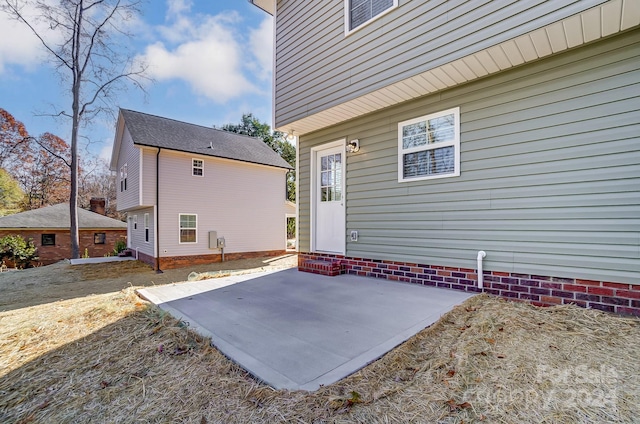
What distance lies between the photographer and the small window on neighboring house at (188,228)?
12055 mm

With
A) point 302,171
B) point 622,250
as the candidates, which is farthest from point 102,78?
point 622,250

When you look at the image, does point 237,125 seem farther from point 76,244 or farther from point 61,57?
point 76,244

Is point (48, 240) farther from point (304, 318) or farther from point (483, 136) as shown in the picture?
point (483, 136)

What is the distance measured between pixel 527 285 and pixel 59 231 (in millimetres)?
23410

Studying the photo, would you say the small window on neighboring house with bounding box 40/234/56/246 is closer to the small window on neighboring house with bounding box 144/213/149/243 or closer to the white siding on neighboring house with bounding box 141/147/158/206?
the small window on neighboring house with bounding box 144/213/149/243

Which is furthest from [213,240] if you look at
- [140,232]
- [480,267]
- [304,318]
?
[480,267]

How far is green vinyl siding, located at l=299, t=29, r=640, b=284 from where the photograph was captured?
299cm

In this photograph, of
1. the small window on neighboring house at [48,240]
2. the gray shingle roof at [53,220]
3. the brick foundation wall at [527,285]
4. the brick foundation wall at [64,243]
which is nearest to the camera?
the brick foundation wall at [527,285]

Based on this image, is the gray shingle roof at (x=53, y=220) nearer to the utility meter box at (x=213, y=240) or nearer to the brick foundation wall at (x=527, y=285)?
the utility meter box at (x=213, y=240)

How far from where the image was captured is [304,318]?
10.2 feet

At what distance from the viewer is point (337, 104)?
4852mm

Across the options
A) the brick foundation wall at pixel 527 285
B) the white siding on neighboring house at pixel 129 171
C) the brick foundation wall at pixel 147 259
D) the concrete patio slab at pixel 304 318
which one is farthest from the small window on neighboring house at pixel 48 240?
the brick foundation wall at pixel 527 285

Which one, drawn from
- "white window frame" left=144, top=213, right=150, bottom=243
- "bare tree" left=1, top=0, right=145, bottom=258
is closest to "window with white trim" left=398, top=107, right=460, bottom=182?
"white window frame" left=144, top=213, right=150, bottom=243

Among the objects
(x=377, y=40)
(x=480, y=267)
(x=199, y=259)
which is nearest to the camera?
(x=480, y=267)
